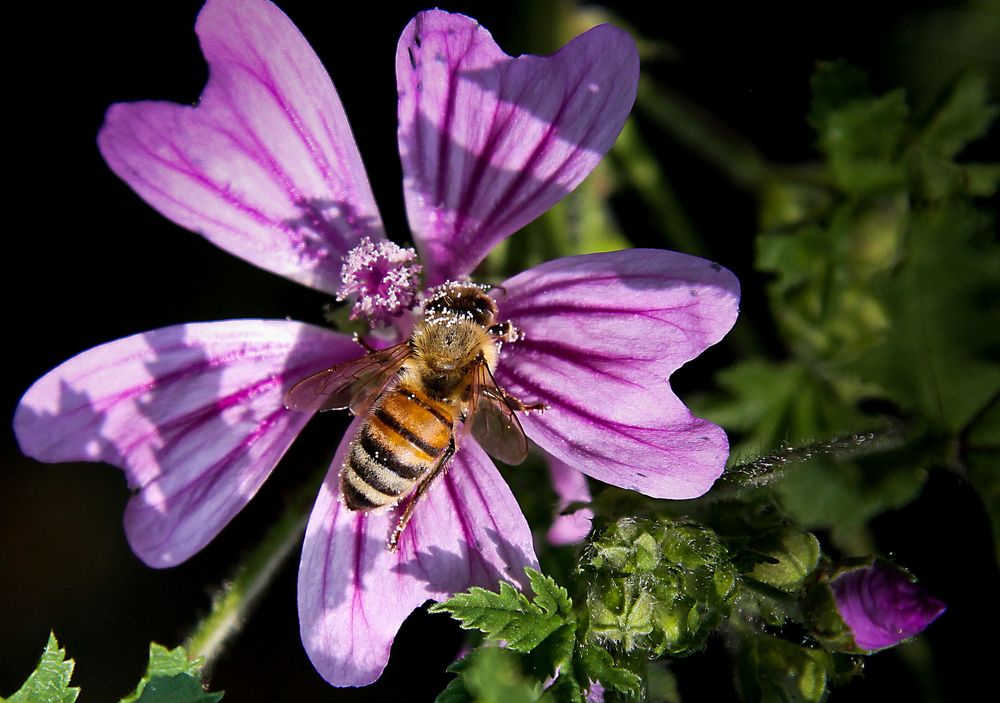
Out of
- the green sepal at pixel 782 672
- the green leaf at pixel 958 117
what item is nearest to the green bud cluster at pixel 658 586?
the green sepal at pixel 782 672

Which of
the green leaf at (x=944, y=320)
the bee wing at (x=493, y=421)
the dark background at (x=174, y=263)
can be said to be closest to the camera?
the bee wing at (x=493, y=421)

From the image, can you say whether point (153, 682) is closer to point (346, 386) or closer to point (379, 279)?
point (346, 386)

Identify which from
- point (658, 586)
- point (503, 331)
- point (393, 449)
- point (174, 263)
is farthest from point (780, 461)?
point (174, 263)

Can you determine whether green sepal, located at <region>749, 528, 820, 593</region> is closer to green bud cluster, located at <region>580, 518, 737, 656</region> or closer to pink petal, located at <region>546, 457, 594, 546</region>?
green bud cluster, located at <region>580, 518, 737, 656</region>

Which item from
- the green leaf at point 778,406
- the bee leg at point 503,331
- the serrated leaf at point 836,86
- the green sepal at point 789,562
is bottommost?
the green leaf at point 778,406

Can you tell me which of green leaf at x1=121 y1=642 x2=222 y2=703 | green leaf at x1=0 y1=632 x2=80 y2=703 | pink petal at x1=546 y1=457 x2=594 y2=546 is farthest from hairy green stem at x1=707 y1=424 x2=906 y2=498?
green leaf at x1=0 y1=632 x2=80 y2=703

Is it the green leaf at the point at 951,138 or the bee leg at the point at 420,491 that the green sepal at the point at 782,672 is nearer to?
the bee leg at the point at 420,491
